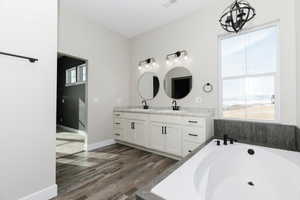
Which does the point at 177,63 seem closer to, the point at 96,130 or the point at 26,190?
the point at 96,130

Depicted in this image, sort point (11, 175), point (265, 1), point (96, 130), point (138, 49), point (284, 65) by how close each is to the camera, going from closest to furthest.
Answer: point (11, 175) → point (284, 65) → point (265, 1) → point (96, 130) → point (138, 49)

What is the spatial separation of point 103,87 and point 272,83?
3.37m

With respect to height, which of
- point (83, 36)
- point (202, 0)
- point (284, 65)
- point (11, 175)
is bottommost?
point (11, 175)

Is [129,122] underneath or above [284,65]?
underneath


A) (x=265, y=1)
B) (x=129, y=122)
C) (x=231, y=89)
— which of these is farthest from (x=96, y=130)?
(x=265, y=1)

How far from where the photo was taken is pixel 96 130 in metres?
3.40

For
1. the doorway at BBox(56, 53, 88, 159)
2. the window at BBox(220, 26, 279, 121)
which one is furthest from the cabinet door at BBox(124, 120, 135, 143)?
the window at BBox(220, 26, 279, 121)

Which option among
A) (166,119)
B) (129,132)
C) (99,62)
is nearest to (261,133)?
(166,119)

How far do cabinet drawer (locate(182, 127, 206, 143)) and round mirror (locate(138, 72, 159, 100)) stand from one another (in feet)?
4.59

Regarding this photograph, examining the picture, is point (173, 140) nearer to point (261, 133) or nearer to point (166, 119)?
point (166, 119)

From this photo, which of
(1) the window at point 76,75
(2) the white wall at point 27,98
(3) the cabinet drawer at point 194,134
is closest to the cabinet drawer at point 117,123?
(3) the cabinet drawer at point 194,134

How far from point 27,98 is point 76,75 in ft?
12.6

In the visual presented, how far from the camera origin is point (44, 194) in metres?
1.60

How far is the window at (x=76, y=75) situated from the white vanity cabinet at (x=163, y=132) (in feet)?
6.82
